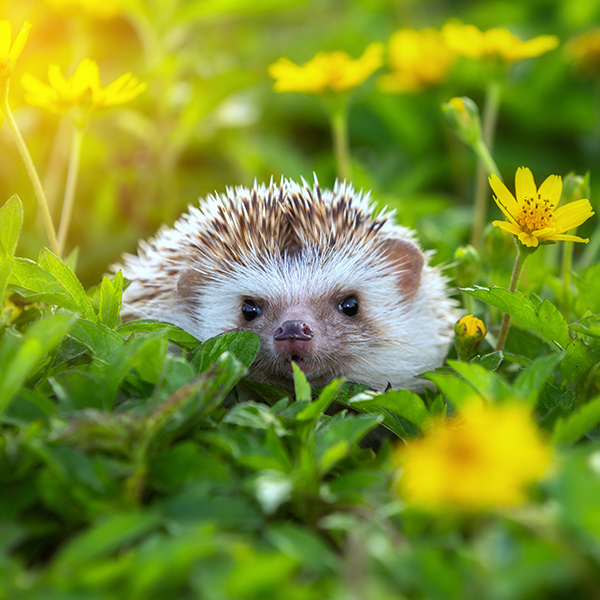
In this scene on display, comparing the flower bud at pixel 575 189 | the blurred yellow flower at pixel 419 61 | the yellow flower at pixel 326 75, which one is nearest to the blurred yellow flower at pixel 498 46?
the yellow flower at pixel 326 75

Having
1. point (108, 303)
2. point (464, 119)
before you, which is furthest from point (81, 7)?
point (108, 303)

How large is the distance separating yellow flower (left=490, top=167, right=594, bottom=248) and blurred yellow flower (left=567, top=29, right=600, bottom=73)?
2.33 metres

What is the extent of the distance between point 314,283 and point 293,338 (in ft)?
0.92

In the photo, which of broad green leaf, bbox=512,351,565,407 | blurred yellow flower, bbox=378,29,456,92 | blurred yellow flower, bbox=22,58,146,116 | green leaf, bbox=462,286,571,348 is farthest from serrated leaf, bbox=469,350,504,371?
blurred yellow flower, bbox=378,29,456,92

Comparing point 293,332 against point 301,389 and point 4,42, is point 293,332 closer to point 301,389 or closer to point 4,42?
point 301,389

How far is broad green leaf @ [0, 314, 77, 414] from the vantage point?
45.2 inches

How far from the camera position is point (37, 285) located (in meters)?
1.58

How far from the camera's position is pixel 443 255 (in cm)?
248

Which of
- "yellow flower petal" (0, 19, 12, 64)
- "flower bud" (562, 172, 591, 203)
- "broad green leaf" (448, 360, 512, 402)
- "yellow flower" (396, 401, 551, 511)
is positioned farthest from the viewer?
"flower bud" (562, 172, 591, 203)

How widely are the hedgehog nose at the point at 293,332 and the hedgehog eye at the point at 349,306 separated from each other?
0.28 metres

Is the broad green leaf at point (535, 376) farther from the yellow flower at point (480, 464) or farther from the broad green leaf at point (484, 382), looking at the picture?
the yellow flower at point (480, 464)

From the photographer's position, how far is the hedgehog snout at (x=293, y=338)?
193cm

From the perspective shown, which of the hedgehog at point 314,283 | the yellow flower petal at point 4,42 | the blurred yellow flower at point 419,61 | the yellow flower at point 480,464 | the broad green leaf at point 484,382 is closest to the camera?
the yellow flower at point 480,464

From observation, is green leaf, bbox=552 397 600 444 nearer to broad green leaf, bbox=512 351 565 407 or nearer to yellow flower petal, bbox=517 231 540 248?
broad green leaf, bbox=512 351 565 407
